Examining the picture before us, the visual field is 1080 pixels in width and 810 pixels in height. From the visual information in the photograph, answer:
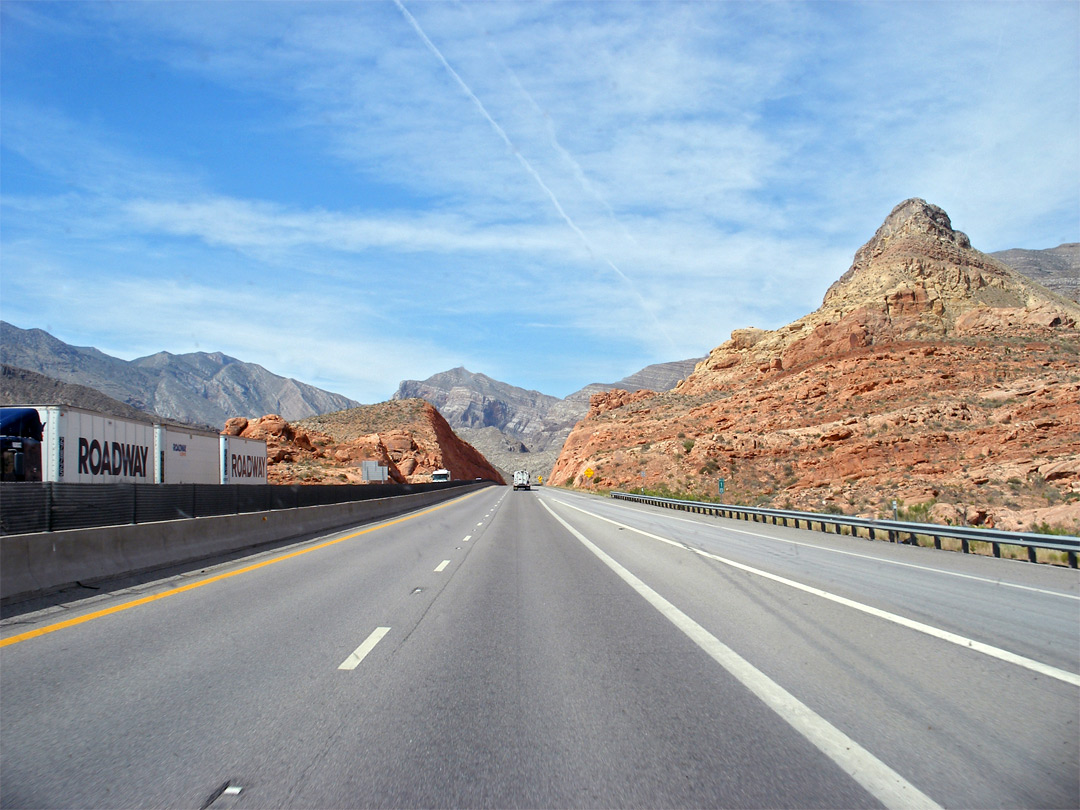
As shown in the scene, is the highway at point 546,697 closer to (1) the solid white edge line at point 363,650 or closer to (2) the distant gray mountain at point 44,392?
(1) the solid white edge line at point 363,650

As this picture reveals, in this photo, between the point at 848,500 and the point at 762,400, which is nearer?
the point at 848,500

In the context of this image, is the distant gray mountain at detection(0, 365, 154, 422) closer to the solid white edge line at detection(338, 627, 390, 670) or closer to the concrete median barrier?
the concrete median barrier

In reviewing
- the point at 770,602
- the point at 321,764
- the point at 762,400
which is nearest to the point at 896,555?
the point at 770,602

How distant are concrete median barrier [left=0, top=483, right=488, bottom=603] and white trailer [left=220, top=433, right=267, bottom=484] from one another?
40.1ft

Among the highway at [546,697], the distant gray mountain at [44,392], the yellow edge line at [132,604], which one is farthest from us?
the distant gray mountain at [44,392]

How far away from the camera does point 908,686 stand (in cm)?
570

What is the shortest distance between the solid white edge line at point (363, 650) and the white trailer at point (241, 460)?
26.0 metres

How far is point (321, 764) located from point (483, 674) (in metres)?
2.09

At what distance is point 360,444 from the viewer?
3423 inches

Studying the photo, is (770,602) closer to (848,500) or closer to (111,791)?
(111,791)

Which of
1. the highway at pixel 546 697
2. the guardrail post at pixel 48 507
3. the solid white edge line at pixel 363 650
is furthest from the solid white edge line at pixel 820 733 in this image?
the guardrail post at pixel 48 507

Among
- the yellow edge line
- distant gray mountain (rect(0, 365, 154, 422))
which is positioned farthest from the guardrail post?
distant gray mountain (rect(0, 365, 154, 422))

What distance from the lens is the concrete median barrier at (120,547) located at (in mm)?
9555

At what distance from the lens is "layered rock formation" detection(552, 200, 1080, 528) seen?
3762 centimetres
